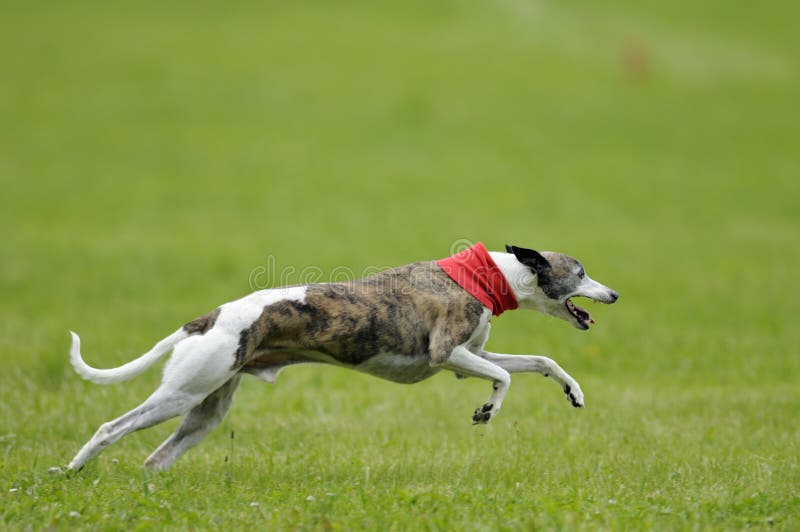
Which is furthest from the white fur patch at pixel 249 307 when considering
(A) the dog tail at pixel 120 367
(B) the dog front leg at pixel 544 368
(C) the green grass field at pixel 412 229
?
(B) the dog front leg at pixel 544 368

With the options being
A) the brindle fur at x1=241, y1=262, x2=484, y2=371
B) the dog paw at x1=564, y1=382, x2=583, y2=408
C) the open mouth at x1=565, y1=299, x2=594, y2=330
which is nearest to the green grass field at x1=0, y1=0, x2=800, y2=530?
the dog paw at x1=564, y1=382, x2=583, y2=408

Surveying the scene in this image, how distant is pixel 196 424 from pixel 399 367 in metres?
1.57

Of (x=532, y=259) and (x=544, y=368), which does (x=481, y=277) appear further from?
(x=544, y=368)

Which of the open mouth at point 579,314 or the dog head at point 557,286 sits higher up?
the dog head at point 557,286

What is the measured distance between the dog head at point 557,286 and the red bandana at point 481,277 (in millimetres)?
126

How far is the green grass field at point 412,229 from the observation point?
687 cm

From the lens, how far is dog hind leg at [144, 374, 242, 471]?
7246 millimetres

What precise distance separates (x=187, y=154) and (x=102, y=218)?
5.34 metres

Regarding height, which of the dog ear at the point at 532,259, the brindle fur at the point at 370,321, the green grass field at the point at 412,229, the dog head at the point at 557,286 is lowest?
the green grass field at the point at 412,229

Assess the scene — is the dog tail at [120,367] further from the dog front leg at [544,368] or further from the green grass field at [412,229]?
the dog front leg at [544,368]

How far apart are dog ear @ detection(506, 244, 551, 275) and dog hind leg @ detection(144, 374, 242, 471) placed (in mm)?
2261

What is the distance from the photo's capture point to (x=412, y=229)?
19953 millimetres

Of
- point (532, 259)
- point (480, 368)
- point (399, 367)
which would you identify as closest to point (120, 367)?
point (399, 367)

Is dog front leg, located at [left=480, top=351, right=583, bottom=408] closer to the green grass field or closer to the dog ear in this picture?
the green grass field
